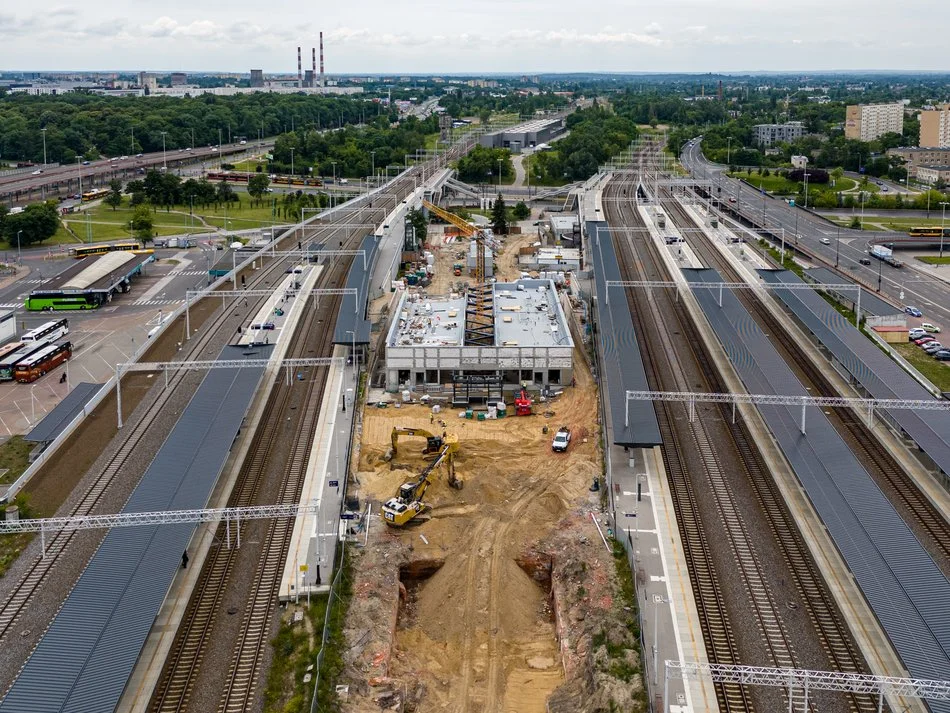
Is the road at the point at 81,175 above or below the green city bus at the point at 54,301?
above

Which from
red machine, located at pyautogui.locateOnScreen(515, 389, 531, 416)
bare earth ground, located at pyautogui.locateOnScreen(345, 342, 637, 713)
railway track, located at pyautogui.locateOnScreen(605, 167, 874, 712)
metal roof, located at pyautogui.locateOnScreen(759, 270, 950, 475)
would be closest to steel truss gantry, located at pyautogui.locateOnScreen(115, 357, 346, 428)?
bare earth ground, located at pyautogui.locateOnScreen(345, 342, 637, 713)

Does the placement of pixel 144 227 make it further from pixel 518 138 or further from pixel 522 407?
pixel 518 138

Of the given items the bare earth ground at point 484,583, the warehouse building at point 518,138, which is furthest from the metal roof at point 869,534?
the warehouse building at point 518,138

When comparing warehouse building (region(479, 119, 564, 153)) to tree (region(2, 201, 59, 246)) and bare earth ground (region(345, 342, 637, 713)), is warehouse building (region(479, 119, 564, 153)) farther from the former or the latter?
bare earth ground (region(345, 342, 637, 713))

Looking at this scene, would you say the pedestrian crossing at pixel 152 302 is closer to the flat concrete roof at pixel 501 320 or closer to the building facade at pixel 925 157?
the flat concrete roof at pixel 501 320

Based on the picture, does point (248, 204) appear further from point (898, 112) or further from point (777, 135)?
point (898, 112)

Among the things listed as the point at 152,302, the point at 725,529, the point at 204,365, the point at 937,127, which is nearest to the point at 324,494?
the point at 204,365

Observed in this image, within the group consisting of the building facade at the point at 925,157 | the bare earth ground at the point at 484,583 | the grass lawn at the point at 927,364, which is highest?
the building facade at the point at 925,157
